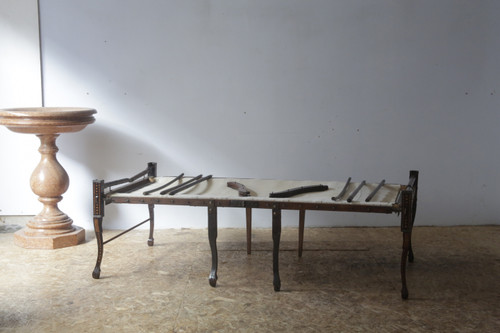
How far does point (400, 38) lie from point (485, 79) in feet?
2.90

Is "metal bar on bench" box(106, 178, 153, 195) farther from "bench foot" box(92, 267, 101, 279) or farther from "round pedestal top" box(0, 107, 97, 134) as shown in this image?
"round pedestal top" box(0, 107, 97, 134)

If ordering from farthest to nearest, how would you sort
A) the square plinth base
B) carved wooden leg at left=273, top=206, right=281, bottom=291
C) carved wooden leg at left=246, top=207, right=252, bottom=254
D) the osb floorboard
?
1. the square plinth base
2. carved wooden leg at left=246, top=207, right=252, bottom=254
3. carved wooden leg at left=273, top=206, right=281, bottom=291
4. the osb floorboard

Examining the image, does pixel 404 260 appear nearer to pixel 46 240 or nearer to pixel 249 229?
pixel 249 229

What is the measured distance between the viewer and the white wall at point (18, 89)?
5.00 metres

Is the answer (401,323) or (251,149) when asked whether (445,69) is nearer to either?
(251,149)

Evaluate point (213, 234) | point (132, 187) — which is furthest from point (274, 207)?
point (132, 187)

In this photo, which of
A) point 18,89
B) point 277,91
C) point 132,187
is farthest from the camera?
point 277,91

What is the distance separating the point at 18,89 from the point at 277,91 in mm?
2298

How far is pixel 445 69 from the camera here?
17.2ft

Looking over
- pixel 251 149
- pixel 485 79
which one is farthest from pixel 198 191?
Answer: pixel 485 79

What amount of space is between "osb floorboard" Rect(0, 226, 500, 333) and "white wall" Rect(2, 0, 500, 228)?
24.2 inches

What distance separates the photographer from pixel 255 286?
3.90m

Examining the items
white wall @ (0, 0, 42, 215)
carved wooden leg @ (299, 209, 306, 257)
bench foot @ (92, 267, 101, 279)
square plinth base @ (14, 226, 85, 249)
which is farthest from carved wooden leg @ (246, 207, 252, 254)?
white wall @ (0, 0, 42, 215)

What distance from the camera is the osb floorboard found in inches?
131
